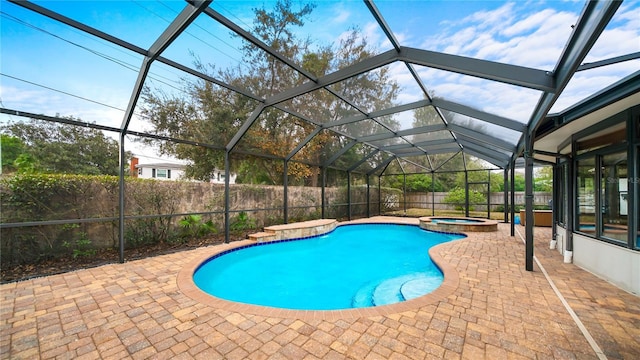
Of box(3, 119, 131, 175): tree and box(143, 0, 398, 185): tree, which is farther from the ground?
box(143, 0, 398, 185): tree

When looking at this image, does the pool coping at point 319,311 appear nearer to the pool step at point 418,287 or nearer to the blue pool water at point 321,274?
the pool step at point 418,287

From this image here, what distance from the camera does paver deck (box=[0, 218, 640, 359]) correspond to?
225cm

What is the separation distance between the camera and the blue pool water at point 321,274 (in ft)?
14.2

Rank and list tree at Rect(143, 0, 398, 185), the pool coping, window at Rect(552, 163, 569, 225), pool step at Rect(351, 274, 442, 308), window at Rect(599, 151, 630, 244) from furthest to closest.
Answer: window at Rect(552, 163, 569, 225) < tree at Rect(143, 0, 398, 185) < pool step at Rect(351, 274, 442, 308) < window at Rect(599, 151, 630, 244) < the pool coping

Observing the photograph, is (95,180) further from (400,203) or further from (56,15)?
(400,203)

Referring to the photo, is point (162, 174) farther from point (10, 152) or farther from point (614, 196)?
point (614, 196)

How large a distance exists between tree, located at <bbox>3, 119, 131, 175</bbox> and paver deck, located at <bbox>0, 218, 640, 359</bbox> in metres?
2.25

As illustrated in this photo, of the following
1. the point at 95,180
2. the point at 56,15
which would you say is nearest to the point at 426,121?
the point at 56,15

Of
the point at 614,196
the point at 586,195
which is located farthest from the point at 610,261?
the point at 586,195

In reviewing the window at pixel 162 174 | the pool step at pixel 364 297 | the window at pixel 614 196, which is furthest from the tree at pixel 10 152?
A: the window at pixel 614 196

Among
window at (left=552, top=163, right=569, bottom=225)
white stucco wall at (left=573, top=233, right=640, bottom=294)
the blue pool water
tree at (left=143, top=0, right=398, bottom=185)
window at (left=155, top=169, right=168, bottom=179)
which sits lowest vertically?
the blue pool water

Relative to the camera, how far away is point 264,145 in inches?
321

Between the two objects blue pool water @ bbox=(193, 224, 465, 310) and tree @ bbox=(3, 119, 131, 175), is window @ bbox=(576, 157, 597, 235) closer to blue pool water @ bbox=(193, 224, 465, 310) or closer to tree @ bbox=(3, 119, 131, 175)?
blue pool water @ bbox=(193, 224, 465, 310)

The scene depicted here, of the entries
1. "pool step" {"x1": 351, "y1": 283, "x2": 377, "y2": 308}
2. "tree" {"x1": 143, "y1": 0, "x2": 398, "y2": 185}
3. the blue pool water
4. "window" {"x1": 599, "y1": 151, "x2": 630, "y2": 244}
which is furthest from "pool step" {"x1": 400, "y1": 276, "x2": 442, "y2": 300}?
"tree" {"x1": 143, "y1": 0, "x2": 398, "y2": 185}
